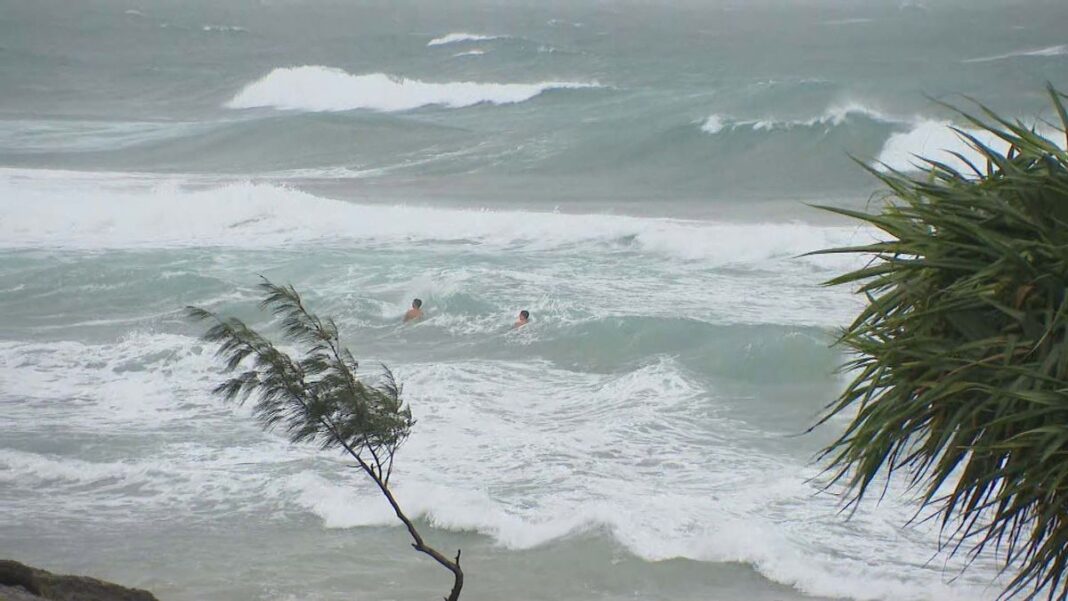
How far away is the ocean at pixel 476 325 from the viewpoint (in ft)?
34.1

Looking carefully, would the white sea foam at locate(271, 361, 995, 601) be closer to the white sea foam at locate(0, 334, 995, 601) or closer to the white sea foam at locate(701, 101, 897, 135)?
the white sea foam at locate(0, 334, 995, 601)

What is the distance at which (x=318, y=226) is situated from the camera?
2727 centimetres

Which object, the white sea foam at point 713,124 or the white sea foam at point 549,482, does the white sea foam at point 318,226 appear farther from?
the white sea foam at point 713,124

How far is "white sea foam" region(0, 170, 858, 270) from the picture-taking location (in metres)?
24.2

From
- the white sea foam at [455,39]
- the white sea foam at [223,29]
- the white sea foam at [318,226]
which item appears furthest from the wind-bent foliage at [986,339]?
the white sea foam at [223,29]

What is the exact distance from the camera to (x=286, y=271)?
887 inches

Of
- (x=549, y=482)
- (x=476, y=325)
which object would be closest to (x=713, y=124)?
(x=476, y=325)

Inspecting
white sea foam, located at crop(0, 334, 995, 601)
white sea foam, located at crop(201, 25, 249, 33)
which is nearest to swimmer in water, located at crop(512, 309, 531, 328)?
white sea foam, located at crop(0, 334, 995, 601)


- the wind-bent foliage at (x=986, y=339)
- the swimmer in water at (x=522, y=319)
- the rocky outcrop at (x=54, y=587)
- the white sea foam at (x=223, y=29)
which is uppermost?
the white sea foam at (x=223, y=29)

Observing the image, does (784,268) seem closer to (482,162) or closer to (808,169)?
(808,169)

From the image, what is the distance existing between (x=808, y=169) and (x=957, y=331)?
30505 millimetres

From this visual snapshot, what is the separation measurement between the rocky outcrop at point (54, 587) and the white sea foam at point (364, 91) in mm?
42125

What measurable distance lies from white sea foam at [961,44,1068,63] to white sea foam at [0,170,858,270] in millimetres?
38860

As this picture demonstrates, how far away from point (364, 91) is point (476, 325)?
37884 mm
